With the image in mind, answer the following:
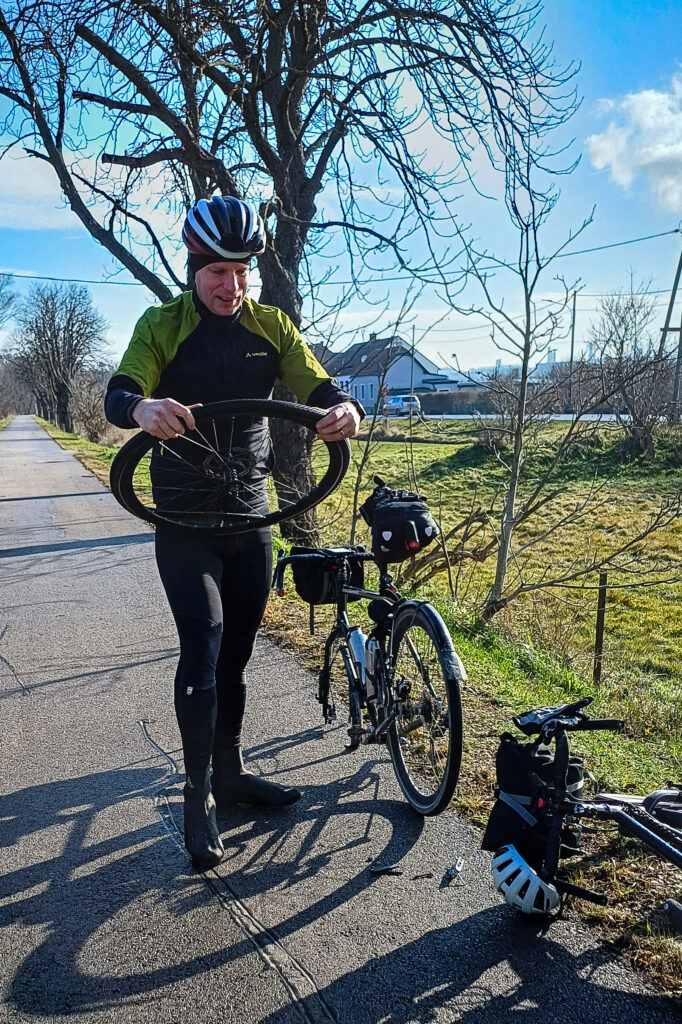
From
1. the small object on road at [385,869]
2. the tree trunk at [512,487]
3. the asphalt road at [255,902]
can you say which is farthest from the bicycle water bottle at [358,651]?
the tree trunk at [512,487]

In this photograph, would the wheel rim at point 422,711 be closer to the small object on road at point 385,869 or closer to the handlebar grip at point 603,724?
the small object on road at point 385,869

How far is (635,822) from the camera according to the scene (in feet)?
Answer: 7.86

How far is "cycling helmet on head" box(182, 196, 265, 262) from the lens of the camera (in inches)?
111

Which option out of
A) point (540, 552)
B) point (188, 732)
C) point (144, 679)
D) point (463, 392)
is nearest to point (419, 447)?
point (540, 552)

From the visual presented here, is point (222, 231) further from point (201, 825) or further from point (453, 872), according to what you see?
point (453, 872)

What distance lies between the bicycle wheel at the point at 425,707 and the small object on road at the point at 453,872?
0.70ft

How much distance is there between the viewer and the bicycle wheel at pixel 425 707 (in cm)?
290

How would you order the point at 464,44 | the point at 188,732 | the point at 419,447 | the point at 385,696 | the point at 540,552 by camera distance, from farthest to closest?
1. the point at 419,447
2. the point at 540,552
3. the point at 464,44
4. the point at 385,696
5. the point at 188,732

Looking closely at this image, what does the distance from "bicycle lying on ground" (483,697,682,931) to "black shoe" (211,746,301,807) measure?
1008 millimetres

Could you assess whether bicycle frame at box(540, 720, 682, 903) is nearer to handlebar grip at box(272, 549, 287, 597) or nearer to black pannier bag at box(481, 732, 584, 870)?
black pannier bag at box(481, 732, 584, 870)

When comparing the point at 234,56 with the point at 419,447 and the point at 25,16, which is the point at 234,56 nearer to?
the point at 25,16

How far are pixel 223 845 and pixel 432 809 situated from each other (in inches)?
32.0

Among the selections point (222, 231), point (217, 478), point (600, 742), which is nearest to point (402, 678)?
point (217, 478)

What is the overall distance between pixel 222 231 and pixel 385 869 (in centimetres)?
234
